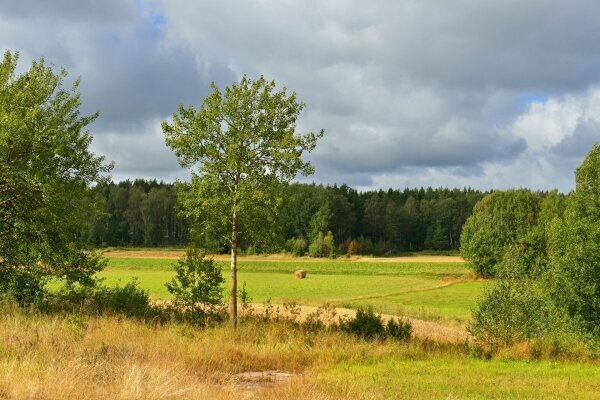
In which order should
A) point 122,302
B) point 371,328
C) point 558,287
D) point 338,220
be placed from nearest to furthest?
point 371,328 < point 122,302 < point 558,287 < point 338,220

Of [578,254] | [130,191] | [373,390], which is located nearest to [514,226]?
[578,254]

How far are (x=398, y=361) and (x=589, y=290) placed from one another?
15.8 meters

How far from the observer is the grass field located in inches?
1735

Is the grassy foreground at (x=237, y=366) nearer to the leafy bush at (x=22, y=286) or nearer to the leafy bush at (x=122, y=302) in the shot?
the leafy bush at (x=122, y=302)

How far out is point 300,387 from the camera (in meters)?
9.35

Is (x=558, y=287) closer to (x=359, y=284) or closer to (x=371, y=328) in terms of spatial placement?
(x=371, y=328)

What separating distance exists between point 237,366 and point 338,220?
140 m

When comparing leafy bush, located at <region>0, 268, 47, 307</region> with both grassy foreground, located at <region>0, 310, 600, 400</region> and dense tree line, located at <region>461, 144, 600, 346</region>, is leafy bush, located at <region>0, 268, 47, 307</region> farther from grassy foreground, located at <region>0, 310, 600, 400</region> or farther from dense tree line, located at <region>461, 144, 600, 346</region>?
dense tree line, located at <region>461, 144, 600, 346</region>

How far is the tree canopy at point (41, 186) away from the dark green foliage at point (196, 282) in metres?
3.31

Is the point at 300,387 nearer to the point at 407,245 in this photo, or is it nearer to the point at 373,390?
the point at 373,390

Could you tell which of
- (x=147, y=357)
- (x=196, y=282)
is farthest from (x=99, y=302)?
(x=147, y=357)

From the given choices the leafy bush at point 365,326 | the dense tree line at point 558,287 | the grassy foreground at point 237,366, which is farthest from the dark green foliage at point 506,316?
the leafy bush at point 365,326

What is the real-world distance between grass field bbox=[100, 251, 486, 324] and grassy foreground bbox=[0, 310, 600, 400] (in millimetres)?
8567

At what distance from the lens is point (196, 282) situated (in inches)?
851
